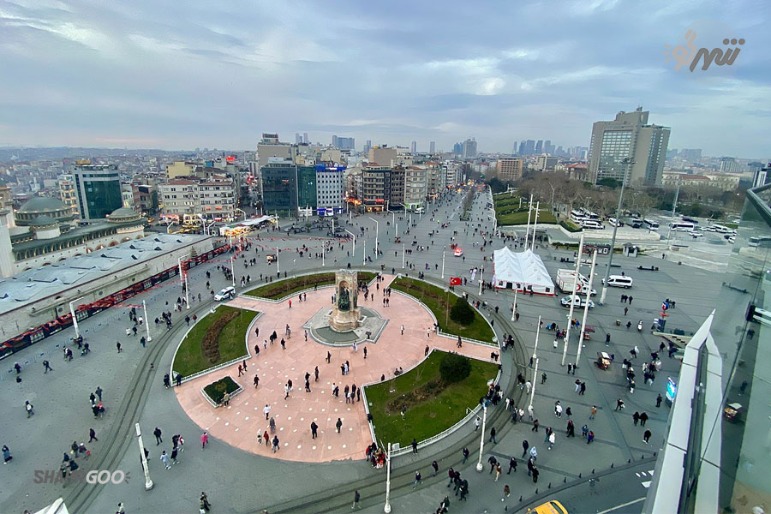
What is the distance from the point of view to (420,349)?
1134 inches

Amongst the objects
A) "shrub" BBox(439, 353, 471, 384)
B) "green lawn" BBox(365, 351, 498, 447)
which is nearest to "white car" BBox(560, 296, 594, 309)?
"green lawn" BBox(365, 351, 498, 447)

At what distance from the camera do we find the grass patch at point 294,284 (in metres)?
39.3

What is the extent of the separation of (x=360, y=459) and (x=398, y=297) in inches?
863

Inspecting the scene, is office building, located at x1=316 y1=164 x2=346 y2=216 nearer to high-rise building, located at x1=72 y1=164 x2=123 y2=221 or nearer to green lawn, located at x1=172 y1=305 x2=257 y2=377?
high-rise building, located at x1=72 y1=164 x2=123 y2=221

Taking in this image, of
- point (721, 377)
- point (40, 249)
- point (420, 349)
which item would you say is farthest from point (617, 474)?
point (40, 249)

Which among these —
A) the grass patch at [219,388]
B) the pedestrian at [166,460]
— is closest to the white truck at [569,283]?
the grass patch at [219,388]

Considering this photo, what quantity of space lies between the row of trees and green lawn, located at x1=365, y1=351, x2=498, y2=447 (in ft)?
227

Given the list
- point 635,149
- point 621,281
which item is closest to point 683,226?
point 621,281

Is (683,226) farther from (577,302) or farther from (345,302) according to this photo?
(345,302)

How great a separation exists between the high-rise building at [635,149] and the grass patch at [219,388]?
155 metres

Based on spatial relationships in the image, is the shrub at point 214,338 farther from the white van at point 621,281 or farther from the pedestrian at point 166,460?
the white van at point 621,281

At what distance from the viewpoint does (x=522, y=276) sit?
4094cm

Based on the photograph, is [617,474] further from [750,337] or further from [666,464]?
[750,337]

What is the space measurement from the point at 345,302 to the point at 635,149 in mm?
A: 166423
